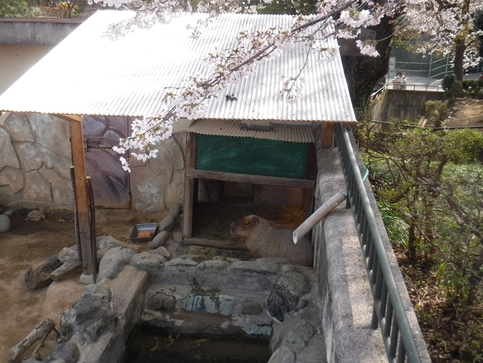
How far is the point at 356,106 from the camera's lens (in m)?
9.57

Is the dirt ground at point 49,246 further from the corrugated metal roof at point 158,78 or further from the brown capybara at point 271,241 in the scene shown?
the corrugated metal roof at point 158,78

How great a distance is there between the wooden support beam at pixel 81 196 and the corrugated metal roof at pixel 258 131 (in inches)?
59.4

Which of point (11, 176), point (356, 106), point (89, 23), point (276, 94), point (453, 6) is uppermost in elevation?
point (453, 6)

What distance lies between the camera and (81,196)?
20.9 ft

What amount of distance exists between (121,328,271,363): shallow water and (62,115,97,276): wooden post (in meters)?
1.57

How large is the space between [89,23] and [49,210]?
3912mm

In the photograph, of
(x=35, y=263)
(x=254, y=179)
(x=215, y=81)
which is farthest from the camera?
(x=35, y=263)

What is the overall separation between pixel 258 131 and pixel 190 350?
9.78 ft

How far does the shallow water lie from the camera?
5.14m

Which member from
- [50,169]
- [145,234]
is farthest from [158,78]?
[50,169]

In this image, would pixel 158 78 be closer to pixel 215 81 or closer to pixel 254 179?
pixel 215 81

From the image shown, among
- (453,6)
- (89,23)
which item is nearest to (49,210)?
(89,23)

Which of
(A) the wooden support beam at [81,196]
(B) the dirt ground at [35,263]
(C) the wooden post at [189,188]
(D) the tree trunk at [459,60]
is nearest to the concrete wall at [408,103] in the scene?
(D) the tree trunk at [459,60]

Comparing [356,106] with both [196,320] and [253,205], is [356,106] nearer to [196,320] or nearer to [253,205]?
[253,205]
